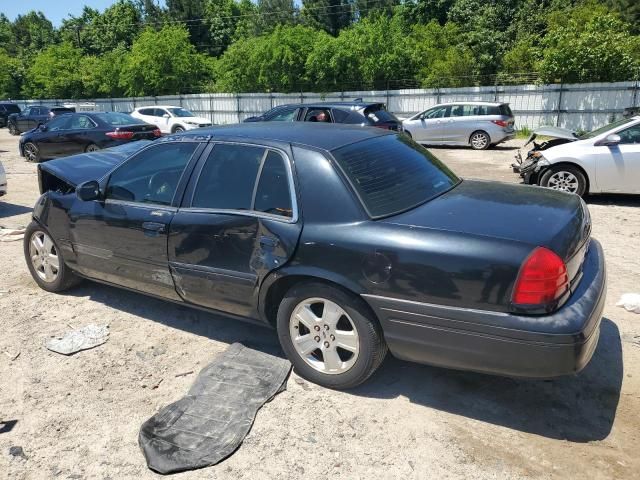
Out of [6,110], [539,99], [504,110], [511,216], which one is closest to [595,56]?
[539,99]

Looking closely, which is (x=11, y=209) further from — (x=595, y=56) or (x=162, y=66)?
(x=162, y=66)

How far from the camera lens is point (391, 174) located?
3662mm

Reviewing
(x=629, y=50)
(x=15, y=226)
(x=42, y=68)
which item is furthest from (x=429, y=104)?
(x=42, y=68)

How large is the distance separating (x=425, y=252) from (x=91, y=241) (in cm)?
300

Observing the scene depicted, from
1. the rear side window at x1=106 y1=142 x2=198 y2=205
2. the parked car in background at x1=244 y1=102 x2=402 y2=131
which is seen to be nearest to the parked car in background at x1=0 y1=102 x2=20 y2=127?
the parked car in background at x1=244 y1=102 x2=402 y2=131

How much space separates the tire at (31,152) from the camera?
14.7 metres

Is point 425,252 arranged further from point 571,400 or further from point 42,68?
point 42,68

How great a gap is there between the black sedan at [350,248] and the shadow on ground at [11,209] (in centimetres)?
525

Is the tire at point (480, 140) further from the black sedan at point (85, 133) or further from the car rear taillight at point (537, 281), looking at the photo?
the car rear taillight at point (537, 281)

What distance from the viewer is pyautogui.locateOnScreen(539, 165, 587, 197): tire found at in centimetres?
851

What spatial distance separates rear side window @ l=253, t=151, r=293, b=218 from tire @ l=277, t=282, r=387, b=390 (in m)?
0.54

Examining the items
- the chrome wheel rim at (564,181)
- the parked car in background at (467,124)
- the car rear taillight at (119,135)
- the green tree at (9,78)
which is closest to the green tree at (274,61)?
the parked car in background at (467,124)

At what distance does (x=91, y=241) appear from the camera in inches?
180

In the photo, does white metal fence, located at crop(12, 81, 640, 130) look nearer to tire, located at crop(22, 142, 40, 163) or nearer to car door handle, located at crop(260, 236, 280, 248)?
tire, located at crop(22, 142, 40, 163)
